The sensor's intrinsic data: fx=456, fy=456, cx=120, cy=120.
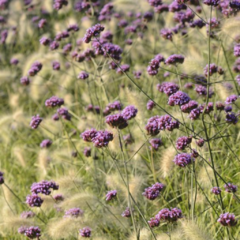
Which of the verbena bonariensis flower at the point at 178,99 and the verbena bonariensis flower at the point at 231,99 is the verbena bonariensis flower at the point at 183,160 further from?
the verbena bonariensis flower at the point at 231,99

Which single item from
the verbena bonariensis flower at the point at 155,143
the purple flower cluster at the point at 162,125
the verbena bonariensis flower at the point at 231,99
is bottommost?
the verbena bonariensis flower at the point at 155,143

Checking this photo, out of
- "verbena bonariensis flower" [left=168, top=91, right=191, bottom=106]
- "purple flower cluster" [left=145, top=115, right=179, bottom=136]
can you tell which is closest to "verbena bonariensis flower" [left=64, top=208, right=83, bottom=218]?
"purple flower cluster" [left=145, top=115, right=179, bottom=136]

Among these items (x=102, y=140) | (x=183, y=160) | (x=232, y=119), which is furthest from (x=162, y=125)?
(x=232, y=119)

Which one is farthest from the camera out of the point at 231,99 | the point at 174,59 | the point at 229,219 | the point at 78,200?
the point at 174,59

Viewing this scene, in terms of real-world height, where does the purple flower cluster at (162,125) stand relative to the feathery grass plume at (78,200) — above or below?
above

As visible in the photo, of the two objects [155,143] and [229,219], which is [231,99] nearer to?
[155,143]

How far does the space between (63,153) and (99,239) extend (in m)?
1.38

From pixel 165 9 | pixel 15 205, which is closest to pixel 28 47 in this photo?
pixel 165 9

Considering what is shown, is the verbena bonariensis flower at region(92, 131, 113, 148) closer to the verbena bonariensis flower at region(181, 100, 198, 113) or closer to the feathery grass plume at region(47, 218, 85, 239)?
the verbena bonariensis flower at region(181, 100, 198, 113)

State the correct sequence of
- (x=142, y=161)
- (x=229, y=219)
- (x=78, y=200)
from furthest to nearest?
(x=142, y=161) → (x=78, y=200) → (x=229, y=219)

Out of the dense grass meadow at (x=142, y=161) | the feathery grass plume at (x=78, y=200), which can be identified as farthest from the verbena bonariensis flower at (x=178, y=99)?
the feathery grass plume at (x=78, y=200)

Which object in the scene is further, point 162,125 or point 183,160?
point 162,125

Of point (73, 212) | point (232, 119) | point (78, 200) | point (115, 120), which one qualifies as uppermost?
point (115, 120)

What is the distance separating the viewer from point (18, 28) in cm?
824
